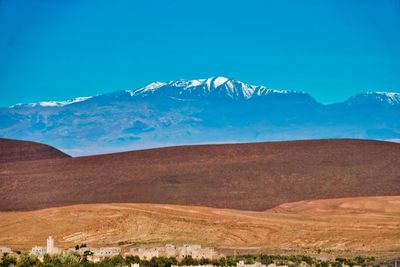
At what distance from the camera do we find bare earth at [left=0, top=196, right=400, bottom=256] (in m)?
99.6

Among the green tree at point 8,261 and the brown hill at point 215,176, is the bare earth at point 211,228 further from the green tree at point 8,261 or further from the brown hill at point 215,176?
the green tree at point 8,261

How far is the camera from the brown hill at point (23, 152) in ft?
607

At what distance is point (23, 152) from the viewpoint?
190m

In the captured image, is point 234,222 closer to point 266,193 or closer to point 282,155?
point 266,193

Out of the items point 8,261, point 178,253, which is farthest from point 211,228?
point 8,261

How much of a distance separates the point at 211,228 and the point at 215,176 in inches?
1997

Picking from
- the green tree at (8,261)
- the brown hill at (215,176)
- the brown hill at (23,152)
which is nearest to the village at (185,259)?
the green tree at (8,261)

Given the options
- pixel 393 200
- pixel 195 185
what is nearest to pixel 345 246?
pixel 393 200

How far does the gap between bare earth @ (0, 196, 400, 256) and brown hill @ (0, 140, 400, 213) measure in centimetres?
2125

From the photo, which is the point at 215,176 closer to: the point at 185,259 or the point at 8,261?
the point at 185,259

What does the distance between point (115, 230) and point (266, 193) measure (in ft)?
149

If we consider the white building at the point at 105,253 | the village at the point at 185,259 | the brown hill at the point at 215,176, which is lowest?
the village at the point at 185,259

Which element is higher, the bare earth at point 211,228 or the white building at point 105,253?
the bare earth at point 211,228

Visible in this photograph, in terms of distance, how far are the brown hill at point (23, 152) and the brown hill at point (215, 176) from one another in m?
9.11
